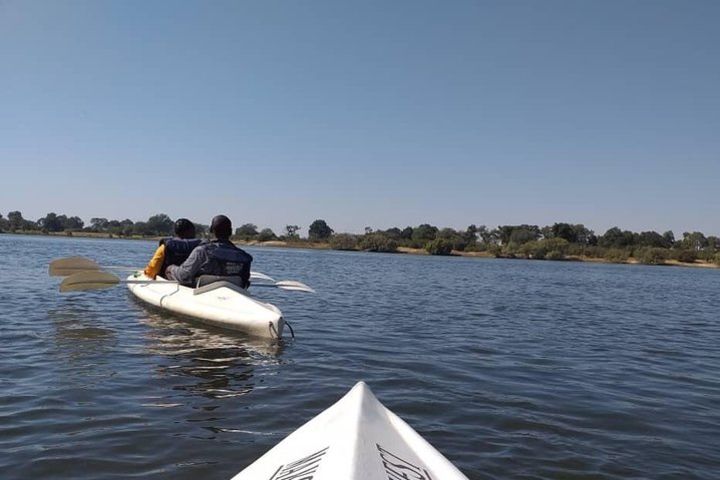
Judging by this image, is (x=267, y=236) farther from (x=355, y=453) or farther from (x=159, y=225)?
(x=355, y=453)

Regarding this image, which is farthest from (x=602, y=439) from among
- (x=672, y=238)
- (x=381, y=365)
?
(x=672, y=238)

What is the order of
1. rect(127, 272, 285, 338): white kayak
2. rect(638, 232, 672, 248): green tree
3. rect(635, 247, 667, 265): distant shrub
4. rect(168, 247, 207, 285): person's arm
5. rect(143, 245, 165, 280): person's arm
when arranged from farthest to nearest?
1. rect(638, 232, 672, 248): green tree
2. rect(635, 247, 667, 265): distant shrub
3. rect(143, 245, 165, 280): person's arm
4. rect(168, 247, 207, 285): person's arm
5. rect(127, 272, 285, 338): white kayak

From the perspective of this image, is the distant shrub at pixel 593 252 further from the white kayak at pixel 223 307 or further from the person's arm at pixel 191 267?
the white kayak at pixel 223 307

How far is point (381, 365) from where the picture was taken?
7.32 metres

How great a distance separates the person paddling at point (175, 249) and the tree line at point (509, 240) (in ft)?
259

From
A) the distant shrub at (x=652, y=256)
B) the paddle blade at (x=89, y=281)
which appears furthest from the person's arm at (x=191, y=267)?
the distant shrub at (x=652, y=256)

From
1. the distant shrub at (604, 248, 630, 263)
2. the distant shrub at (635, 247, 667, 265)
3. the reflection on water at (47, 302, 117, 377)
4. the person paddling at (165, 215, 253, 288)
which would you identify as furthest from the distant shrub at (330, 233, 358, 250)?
the person paddling at (165, 215, 253, 288)

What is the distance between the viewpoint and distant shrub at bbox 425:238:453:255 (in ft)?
295

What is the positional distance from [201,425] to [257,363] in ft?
8.04

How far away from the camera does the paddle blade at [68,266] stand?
39.5 ft

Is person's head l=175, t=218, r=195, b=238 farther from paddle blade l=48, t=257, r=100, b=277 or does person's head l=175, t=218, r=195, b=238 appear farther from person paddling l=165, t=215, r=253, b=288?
paddle blade l=48, t=257, r=100, b=277

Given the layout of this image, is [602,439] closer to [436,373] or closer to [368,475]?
[436,373]

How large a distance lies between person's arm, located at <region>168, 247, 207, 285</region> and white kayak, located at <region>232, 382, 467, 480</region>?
22.5 feet

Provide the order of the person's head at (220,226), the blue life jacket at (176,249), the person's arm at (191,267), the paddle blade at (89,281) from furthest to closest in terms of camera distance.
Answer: the blue life jacket at (176,249), the paddle blade at (89,281), the person's arm at (191,267), the person's head at (220,226)
